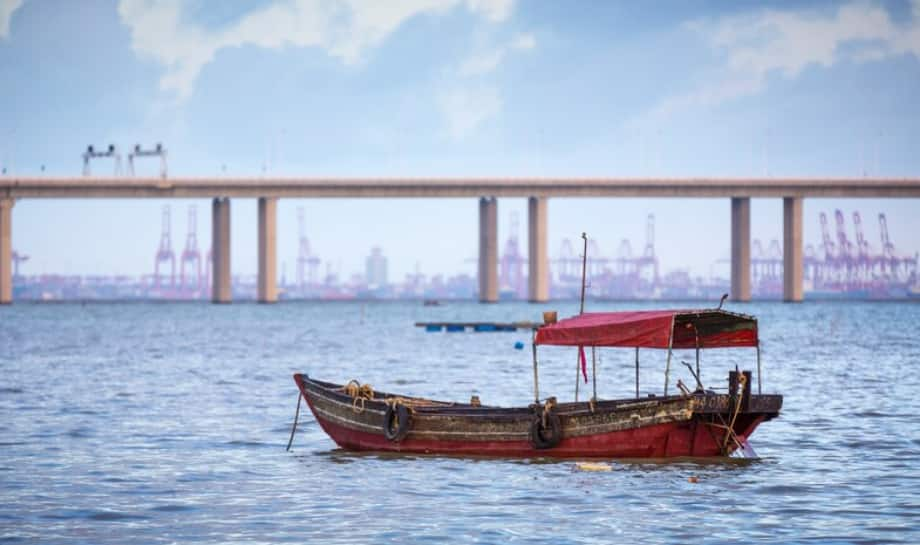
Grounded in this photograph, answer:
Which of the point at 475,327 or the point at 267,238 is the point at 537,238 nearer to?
the point at 267,238

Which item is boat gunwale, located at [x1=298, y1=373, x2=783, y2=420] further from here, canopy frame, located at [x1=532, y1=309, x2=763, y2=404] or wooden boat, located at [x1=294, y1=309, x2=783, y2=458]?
canopy frame, located at [x1=532, y1=309, x2=763, y2=404]

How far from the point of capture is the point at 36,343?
82062 mm

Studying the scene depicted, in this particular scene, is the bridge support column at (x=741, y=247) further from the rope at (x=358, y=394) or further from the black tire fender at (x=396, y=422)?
the black tire fender at (x=396, y=422)

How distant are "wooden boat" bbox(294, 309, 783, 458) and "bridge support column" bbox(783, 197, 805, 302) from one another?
128 meters

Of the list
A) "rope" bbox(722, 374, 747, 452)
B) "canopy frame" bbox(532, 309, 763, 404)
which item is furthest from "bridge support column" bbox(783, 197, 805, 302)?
"rope" bbox(722, 374, 747, 452)

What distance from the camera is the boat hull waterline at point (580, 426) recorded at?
25828 millimetres

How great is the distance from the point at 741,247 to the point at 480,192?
91.9 feet

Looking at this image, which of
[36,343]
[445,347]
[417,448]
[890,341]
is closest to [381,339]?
[445,347]

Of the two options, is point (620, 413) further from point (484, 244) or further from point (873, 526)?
point (484, 244)

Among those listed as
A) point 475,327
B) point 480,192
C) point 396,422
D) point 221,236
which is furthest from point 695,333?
point 221,236

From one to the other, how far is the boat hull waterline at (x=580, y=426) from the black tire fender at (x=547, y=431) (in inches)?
0.7

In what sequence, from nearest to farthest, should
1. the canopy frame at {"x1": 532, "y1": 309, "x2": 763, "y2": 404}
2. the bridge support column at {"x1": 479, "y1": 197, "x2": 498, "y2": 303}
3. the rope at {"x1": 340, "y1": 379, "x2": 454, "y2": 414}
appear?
the canopy frame at {"x1": 532, "y1": 309, "x2": 763, "y2": 404}, the rope at {"x1": 340, "y1": 379, "x2": 454, "y2": 414}, the bridge support column at {"x1": 479, "y1": 197, "x2": 498, "y2": 303}

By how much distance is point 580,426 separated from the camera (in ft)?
86.9

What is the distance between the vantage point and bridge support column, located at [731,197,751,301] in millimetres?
152375
